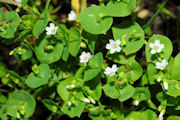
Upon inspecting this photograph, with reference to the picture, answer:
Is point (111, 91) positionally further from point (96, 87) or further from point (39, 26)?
point (39, 26)

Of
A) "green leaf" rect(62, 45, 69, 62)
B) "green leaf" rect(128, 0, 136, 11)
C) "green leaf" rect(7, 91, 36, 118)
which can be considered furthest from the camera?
"green leaf" rect(7, 91, 36, 118)

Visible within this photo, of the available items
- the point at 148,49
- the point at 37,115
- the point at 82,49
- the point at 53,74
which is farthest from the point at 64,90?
the point at 148,49

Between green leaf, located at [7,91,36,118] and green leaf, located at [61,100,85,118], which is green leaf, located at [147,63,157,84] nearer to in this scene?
green leaf, located at [61,100,85,118]

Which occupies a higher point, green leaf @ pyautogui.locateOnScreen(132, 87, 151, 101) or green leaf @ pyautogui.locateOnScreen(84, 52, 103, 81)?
green leaf @ pyautogui.locateOnScreen(84, 52, 103, 81)

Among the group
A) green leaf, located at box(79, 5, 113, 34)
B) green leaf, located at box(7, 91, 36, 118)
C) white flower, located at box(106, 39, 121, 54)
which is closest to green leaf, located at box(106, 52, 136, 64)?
white flower, located at box(106, 39, 121, 54)

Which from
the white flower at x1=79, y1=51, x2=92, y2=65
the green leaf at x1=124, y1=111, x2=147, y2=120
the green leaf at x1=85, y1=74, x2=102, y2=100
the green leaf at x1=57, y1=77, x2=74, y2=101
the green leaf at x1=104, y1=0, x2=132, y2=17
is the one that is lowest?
the green leaf at x1=124, y1=111, x2=147, y2=120

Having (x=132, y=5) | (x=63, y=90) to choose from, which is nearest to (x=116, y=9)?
(x=132, y=5)

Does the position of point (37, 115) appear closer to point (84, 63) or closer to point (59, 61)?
point (59, 61)
